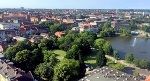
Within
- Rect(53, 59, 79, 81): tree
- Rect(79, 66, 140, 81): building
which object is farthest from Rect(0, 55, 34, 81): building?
Rect(79, 66, 140, 81): building

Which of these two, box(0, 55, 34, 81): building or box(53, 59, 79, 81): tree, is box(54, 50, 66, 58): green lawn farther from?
box(0, 55, 34, 81): building

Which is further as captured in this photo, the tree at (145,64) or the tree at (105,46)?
the tree at (105,46)

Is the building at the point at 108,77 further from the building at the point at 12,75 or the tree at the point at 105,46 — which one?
the tree at the point at 105,46

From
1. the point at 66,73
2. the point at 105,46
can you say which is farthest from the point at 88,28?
the point at 66,73

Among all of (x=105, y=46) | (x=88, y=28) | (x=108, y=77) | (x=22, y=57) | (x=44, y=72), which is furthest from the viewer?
(x=88, y=28)

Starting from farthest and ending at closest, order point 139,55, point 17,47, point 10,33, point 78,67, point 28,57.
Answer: point 10,33 → point 139,55 → point 17,47 → point 28,57 → point 78,67

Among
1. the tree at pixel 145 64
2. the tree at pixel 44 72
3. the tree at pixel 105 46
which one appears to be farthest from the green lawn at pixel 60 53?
the tree at pixel 145 64


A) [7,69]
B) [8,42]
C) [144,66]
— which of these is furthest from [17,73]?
[8,42]

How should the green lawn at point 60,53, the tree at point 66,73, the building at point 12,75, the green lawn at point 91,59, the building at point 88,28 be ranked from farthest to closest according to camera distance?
the building at point 88,28 → the green lawn at point 60,53 → the green lawn at point 91,59 → the tree at point 66,73 → the building at point 12,75

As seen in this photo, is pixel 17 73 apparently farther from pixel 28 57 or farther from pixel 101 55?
pixel 101 55

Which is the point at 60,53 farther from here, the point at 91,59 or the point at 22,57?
the point at 22,57

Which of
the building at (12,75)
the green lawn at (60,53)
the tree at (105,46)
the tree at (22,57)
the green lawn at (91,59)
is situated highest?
the tree at (22,57)
